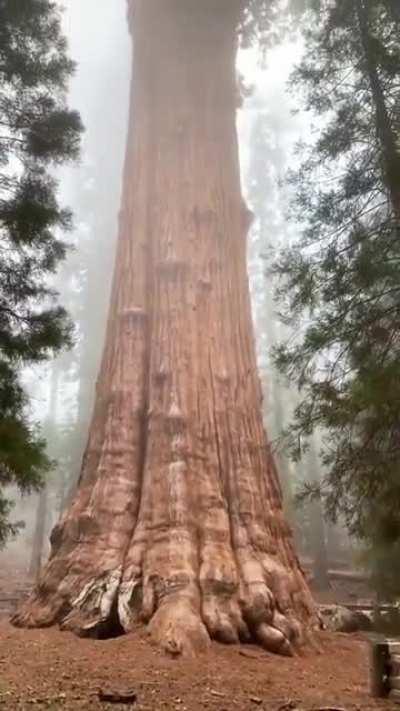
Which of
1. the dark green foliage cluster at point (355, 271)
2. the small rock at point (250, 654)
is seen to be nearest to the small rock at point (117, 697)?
the small rock at point (250, 654)

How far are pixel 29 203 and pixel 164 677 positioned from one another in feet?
13.4

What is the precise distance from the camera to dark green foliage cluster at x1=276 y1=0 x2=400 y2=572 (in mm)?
6016

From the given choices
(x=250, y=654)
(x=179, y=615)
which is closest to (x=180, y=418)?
(x=179, y=615)

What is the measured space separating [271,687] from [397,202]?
15.1 feet

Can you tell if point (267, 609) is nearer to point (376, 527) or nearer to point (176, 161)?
point (376, 527)

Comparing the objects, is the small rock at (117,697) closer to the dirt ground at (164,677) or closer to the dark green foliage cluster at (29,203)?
the dirt ground at (164,677)

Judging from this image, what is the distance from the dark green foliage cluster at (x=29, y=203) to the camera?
16.1 ft

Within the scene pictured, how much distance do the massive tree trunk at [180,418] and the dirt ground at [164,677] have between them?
26 centimetres

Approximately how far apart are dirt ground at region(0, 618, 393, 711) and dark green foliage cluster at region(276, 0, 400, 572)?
178 centimetres

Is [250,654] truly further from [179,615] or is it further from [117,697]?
[117,697]

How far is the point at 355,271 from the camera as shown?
6.21 m

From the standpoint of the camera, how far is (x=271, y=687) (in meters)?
4.39

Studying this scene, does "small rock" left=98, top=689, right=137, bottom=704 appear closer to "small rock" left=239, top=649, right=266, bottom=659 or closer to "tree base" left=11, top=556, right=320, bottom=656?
"tree base" left=11, top=556, right=320, bottom=656

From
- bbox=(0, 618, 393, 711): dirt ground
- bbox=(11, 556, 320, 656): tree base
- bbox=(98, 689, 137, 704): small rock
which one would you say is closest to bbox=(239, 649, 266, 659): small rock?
bbox=(0, 618, 393, 711): dirt ground
